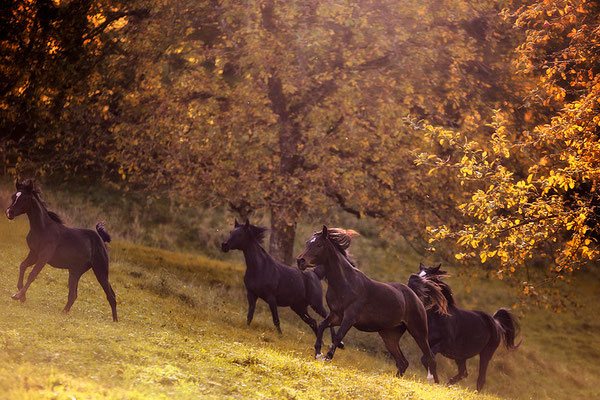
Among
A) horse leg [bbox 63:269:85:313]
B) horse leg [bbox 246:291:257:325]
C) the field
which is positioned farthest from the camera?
horse leg [bbox 246:291:257:325]

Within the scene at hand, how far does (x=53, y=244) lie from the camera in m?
13.5

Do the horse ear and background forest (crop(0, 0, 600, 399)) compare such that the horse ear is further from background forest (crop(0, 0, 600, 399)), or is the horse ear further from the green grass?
background forest (crop(0, 0, 600, 399))

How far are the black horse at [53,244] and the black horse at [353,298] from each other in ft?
15.3

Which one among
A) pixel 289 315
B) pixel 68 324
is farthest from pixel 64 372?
pixel 289 315

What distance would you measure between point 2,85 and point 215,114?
7.64 meters

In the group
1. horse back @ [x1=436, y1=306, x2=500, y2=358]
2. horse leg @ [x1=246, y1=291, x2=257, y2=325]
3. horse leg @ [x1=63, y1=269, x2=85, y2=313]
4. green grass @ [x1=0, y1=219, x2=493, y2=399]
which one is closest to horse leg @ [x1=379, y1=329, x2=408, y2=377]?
green grass @ [x1=0, y1=219, x2=493, y2=399]

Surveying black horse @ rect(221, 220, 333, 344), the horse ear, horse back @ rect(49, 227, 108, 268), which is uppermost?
the horse ear

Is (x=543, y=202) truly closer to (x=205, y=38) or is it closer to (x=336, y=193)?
(x=336, y=193)

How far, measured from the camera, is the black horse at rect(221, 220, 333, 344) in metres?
19.4

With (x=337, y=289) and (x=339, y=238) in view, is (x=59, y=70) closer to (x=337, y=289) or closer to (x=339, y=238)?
(x=339, y=238)

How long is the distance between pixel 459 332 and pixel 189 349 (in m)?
8.33

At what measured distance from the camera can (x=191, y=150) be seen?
81.0ft

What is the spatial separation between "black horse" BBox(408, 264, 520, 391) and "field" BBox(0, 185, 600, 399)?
1.35 m

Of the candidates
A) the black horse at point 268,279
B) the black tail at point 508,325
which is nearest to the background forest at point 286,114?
the black horse at point 268,279
